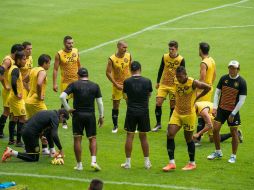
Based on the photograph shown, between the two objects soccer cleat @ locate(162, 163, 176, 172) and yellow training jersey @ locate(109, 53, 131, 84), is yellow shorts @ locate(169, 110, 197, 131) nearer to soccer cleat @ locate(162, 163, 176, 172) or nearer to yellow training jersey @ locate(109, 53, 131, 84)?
soccer cleat @ locate(162, 163, 176, 172)

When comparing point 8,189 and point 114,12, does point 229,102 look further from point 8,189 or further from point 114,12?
point 114,12

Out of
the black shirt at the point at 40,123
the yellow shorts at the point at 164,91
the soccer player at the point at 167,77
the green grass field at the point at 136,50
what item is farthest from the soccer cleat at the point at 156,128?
the black shirt at the point at 40,123

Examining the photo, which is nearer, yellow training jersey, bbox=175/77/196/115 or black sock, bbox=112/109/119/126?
yellow training jersey, bbox=175/77/196/115

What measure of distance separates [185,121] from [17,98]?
463cm

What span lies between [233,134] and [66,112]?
3981 millimetres

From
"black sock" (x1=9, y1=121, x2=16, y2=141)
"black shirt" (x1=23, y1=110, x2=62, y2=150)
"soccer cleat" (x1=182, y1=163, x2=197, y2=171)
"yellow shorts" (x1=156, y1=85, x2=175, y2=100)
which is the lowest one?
"soccer cleat" (x1=182, y1=163, x2=197, y2=171)

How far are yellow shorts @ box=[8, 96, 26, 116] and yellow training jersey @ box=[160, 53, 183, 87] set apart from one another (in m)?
4.28

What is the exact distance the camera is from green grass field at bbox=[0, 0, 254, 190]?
17266mm

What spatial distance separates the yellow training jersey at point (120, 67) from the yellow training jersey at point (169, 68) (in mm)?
1039

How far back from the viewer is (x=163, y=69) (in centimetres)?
2183

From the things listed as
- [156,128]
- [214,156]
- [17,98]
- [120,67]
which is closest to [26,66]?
[17,98]

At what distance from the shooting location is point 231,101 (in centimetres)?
1841

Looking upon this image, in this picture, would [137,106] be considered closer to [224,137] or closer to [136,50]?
[224,137]

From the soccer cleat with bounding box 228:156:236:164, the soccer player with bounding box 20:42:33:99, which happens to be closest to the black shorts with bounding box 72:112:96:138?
the soccer cleat with bounding box 228:156:236:164
